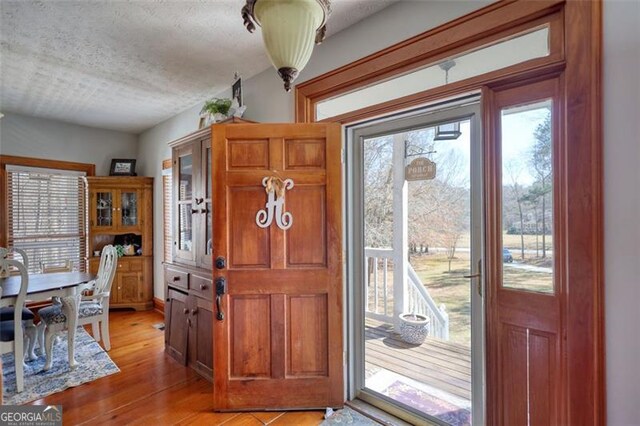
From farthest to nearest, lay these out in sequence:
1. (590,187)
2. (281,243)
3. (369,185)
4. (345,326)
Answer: (369,185) → (345,326) → (281,243) → (590,187)

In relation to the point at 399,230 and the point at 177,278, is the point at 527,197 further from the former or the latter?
the point at 177,278

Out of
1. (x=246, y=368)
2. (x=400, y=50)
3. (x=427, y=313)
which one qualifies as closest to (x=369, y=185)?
(x=400, y=50)

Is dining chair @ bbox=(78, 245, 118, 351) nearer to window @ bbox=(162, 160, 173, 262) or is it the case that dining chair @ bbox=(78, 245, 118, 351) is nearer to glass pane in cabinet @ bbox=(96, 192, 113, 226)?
window @ bbox=(162, 160, 173, 262)

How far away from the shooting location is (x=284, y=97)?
105 inches

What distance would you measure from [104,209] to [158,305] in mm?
1617

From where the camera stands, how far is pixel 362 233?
235 cm

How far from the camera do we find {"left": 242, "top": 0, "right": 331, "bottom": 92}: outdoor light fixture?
1.14 m

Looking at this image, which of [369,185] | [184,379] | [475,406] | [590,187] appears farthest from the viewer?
[184,379]

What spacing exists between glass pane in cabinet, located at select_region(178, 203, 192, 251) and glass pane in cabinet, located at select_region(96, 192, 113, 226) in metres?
2.20

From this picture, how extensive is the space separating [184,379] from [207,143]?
206 cm

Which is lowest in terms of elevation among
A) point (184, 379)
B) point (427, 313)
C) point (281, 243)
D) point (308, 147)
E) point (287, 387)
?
point (184, 379)

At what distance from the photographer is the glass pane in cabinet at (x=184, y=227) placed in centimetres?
301

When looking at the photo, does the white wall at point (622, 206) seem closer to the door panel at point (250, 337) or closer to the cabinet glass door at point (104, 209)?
the door panel at point (250, 337)

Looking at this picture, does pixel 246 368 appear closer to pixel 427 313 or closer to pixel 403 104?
pixel 427 313
